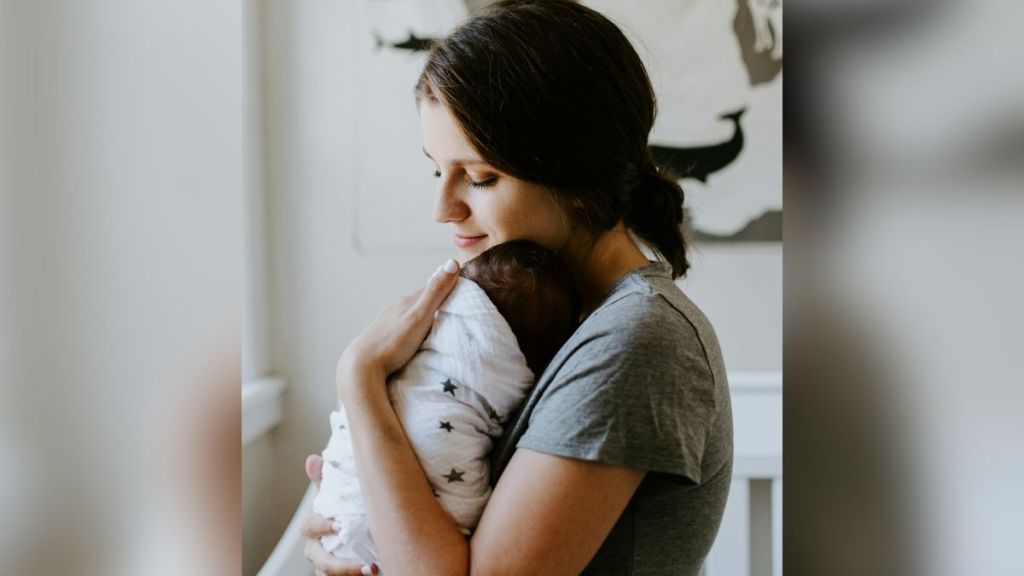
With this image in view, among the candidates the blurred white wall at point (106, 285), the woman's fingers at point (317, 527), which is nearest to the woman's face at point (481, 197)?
the woman's fingers at point (317, 527)

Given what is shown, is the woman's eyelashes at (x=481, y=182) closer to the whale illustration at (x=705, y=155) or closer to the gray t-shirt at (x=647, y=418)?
the gray t-shirt at (x=647, y=418)

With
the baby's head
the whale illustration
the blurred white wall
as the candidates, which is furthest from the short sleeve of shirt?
the whale illustration

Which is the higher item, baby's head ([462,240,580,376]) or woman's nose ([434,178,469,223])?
woman's nose ([434,178,469,223])

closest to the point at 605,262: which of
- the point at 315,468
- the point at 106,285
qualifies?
the point at 315,468

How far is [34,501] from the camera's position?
0.41 ft

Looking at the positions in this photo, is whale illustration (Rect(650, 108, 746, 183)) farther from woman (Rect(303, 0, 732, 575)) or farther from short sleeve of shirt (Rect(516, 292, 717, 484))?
short sleeve of shirt (Rect(516, 292, 717, 484))

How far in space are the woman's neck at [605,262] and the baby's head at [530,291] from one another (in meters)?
0.02

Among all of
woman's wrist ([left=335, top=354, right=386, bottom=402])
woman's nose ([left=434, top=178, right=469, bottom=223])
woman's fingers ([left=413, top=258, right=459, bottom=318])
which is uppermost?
woman's nose ([left=434, top=178, right=469, bottom=223])

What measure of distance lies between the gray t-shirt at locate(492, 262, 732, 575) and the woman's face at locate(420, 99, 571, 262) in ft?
0.32

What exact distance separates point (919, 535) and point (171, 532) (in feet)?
0.40

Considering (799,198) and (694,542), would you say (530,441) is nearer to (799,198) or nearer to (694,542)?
(694,542)

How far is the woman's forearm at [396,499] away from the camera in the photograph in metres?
0.48

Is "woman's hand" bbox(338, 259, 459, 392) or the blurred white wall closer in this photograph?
the blurred white wall

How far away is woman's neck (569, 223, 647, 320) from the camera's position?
0.63m
